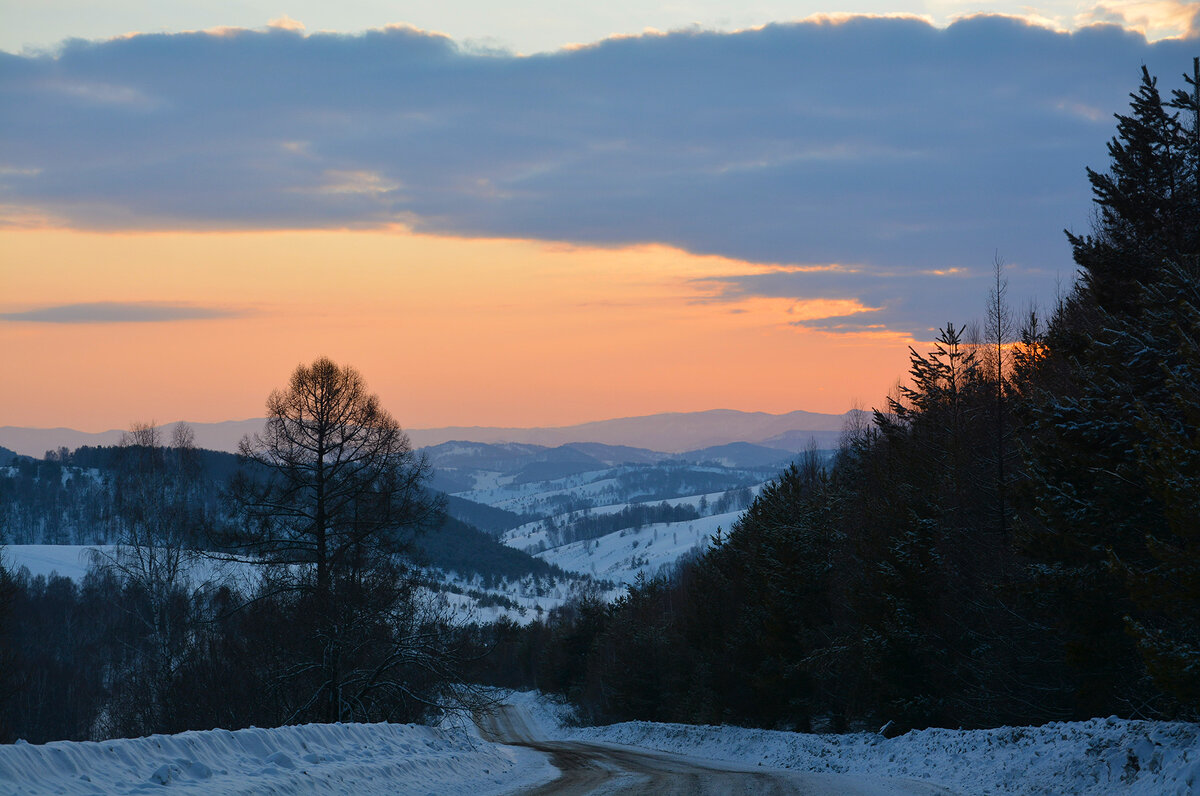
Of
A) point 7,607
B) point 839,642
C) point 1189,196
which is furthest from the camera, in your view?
point 839,642

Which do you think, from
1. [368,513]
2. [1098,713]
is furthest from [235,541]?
[1098,713]

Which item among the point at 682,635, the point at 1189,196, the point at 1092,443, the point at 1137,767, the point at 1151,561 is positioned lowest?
the point at 682,635

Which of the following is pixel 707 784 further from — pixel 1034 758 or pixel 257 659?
pixel 257 659

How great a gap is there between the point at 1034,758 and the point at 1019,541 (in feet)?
15.4

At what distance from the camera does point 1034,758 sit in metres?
14.4

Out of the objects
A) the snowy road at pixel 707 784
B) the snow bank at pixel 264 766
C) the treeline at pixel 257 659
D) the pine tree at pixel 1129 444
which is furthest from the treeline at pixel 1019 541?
the treeline at pixel 257 659

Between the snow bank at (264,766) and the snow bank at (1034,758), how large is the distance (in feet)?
25.2

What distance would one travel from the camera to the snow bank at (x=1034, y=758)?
1129cm

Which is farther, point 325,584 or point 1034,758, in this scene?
point 325,584

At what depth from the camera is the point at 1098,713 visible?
1925 cm

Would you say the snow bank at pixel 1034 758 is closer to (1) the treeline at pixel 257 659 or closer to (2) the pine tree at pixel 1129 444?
(2) the pine tree at pixel 1129 444

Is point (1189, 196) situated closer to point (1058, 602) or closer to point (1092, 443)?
point (1092, 443)

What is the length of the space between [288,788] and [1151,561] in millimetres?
13937

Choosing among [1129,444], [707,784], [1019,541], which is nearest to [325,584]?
[707,784]
